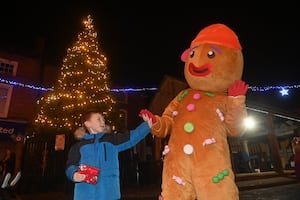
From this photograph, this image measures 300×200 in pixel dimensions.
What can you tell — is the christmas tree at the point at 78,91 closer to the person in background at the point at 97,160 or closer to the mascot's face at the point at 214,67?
the person in background at the point at 97,160

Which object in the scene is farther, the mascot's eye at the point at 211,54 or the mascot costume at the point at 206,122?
the mascot's eye at the point at 211,54

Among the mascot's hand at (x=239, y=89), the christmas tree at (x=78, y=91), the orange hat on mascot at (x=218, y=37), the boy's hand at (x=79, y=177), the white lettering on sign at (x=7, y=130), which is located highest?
the christmas tree at (x=78, y=91)

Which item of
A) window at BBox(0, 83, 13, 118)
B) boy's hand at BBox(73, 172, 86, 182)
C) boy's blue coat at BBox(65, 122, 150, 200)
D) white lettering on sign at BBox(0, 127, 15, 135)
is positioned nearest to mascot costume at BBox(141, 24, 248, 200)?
boy's blue coat at BBox(65, 122, 150, 200)

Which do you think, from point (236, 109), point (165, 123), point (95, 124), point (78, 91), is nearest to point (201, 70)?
point (236, 109)

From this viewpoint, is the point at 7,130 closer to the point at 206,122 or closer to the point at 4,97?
the point at 4,97

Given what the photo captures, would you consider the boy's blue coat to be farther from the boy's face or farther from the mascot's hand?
the mascot's hand

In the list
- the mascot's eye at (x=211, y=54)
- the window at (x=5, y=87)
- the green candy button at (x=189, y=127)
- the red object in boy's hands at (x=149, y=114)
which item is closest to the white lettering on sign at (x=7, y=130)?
the window at (x=5, y=87)

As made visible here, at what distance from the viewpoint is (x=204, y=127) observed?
9.56ft

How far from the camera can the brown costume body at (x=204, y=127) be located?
2694mm

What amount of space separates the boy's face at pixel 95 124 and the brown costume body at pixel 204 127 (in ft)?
2.12

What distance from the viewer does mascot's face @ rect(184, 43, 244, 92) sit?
315 cm

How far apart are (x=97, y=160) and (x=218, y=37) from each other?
2.07 meters

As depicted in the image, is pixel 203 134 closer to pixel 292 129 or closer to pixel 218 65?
pixel 218 65

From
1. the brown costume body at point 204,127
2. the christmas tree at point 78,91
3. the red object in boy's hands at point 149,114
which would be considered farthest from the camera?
the christmas tree at point 78,91
